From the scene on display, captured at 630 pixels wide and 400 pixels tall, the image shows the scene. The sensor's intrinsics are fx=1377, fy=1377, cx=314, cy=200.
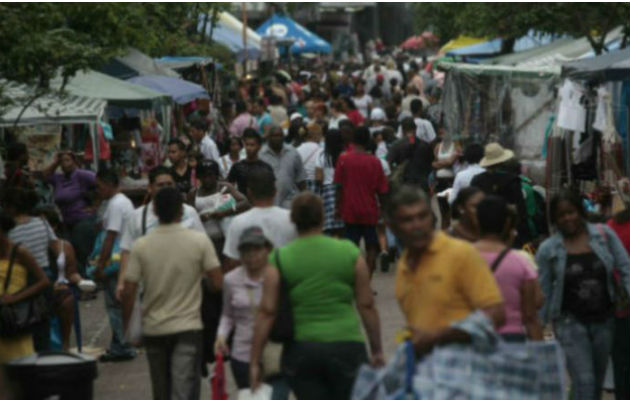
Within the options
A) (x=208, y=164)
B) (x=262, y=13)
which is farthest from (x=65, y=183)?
(x=262, y=13)

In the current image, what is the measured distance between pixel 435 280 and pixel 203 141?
12.3 metres

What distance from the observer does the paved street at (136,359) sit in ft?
34.0

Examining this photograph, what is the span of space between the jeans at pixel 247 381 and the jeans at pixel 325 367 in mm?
350

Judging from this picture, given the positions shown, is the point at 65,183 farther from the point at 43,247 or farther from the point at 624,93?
the point at 624,93

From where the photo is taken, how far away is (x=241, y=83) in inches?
1409

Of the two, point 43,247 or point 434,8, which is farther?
point 434,8

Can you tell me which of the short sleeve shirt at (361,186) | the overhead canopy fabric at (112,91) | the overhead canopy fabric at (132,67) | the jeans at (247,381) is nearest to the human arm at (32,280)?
the jeans at (247,381)

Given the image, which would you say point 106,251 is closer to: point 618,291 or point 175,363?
point 175,363

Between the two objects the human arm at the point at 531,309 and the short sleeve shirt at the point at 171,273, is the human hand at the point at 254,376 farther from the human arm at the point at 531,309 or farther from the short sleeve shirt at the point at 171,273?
the human arm at the point at 531,309

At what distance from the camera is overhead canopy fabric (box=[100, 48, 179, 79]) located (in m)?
21.3

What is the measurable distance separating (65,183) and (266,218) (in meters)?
6.06

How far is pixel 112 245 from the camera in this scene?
10.8 metres

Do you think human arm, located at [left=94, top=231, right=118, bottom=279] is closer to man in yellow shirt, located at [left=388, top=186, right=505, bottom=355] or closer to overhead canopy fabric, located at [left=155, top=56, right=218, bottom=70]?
man in yellow shirt, located at [left=388, top=186, right=505, bottom=355]

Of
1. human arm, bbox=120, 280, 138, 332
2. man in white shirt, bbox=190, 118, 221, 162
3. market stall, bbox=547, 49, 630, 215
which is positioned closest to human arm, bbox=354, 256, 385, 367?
human arm, bbox=120, 280, 138, 332
